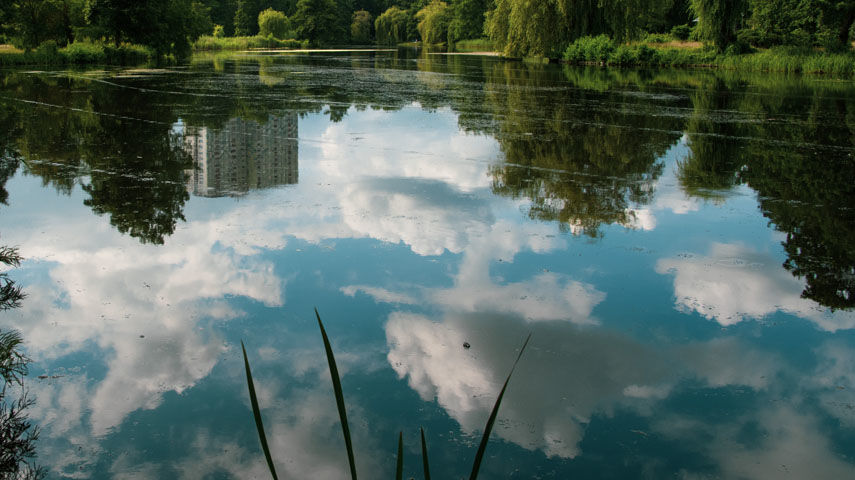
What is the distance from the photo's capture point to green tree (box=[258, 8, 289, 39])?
70.7m

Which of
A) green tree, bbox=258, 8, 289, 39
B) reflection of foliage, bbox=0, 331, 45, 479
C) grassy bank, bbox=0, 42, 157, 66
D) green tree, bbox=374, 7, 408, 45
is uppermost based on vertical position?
green tree, bbox=374, 7, 408, 45

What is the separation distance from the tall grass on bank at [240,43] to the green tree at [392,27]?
13.7 metres

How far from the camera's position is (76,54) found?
3062 centimetres

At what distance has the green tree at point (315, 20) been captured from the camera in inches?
3091

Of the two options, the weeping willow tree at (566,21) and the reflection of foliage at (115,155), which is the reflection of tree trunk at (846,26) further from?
the reflection of foliage at (115,155)

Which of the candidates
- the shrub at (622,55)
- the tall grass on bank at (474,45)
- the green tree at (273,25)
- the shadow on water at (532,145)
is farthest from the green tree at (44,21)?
the green tree at (273,25)

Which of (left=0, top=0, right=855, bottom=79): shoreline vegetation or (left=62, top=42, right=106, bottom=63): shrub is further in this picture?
(left=62, top=42, right=106, bottom=63): shrub

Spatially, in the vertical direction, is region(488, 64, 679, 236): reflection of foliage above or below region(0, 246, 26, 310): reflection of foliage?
above

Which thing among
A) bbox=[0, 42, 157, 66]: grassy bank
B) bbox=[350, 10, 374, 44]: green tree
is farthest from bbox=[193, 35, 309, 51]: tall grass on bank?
bbox=[350, 10, 374, 44]: green tree

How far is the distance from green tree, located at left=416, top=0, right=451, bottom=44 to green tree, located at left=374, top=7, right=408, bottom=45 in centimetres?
1143

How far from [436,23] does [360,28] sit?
23142 millimetres

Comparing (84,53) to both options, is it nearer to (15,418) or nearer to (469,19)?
(15,418)

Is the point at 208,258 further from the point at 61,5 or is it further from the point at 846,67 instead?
the point at 61,5

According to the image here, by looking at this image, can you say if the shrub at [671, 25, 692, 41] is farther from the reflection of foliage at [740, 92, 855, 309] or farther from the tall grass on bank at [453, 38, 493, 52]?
the reflection of foliage at [740, 92, 855, 309]
